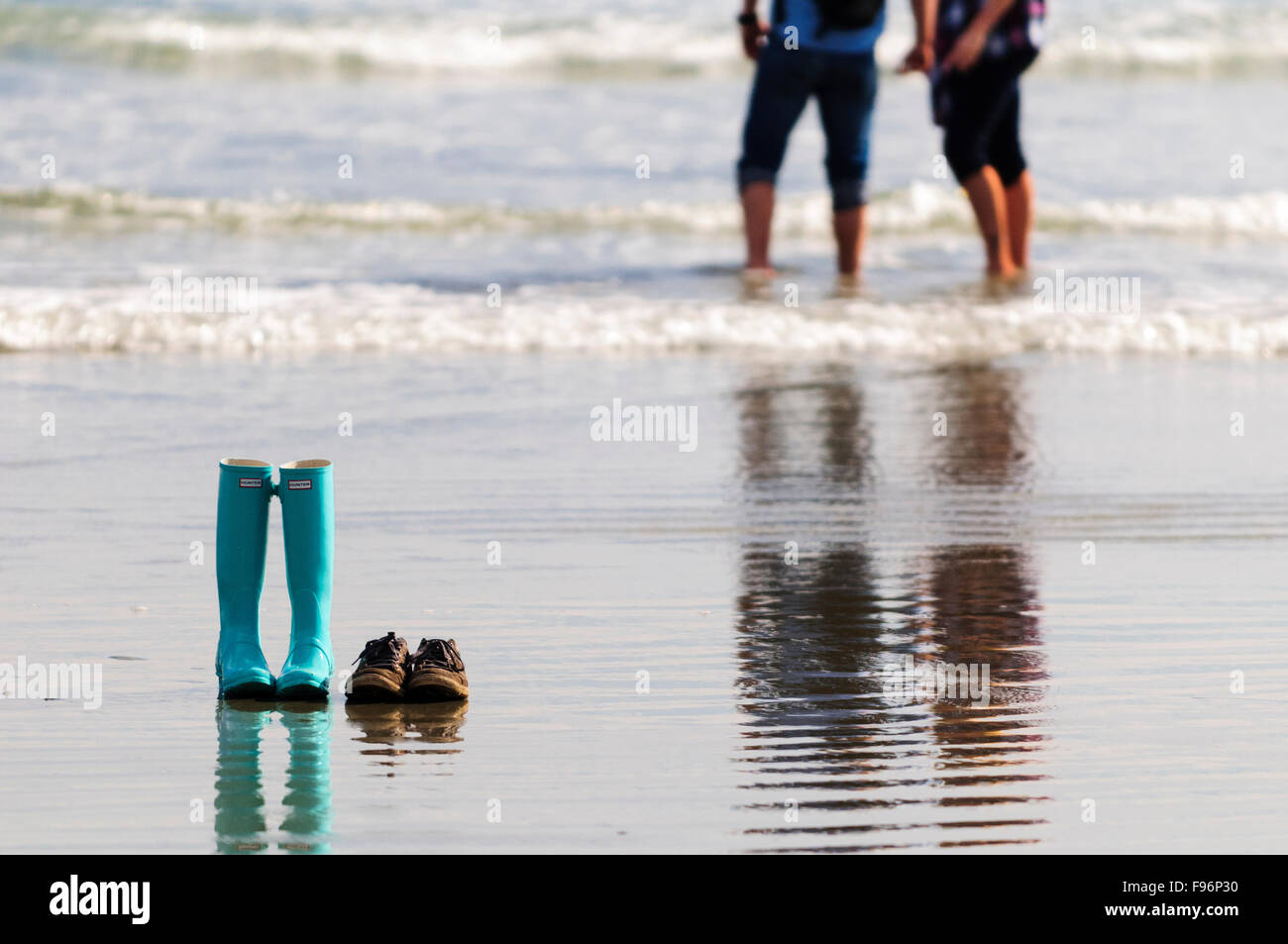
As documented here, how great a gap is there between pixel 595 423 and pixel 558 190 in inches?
286

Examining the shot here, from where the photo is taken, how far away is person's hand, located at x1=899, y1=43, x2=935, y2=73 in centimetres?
894

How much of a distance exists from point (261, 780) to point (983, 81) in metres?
6.24

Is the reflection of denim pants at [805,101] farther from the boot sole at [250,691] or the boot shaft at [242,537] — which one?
the boot sole at [250,691]

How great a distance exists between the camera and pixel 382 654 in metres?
4.28

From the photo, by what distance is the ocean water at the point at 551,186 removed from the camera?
29.5ft

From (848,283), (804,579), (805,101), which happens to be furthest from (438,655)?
(848,283)

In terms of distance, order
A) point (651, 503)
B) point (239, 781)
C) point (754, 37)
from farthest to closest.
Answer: point (754, 37) < point (651, 503) < point (239, 781)

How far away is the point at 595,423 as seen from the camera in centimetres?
720

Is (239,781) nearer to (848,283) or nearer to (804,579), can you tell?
(804,579)

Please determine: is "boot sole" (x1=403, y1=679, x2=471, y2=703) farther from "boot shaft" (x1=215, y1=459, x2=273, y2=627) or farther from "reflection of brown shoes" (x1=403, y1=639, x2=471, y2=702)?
"boot shaft" (x1=215, y1=459, x2=273, y2=627)

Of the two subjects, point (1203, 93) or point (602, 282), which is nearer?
point (602, 282)
